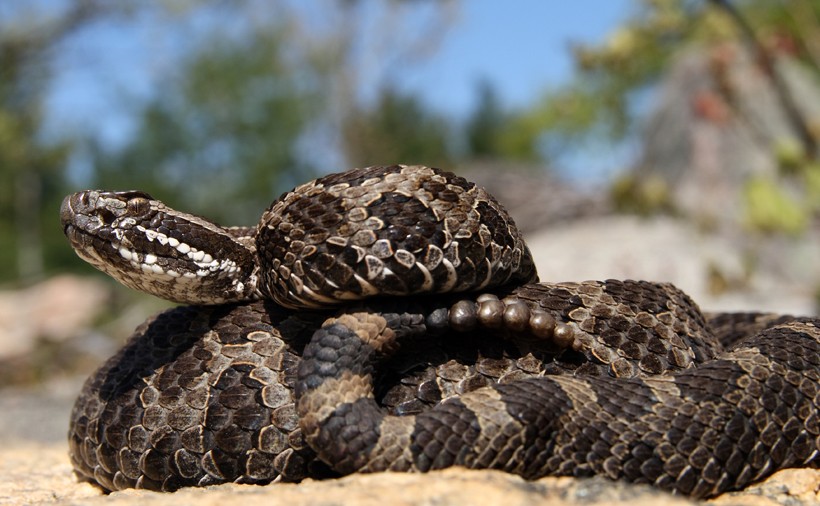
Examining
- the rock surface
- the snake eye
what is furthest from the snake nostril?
the rock surface

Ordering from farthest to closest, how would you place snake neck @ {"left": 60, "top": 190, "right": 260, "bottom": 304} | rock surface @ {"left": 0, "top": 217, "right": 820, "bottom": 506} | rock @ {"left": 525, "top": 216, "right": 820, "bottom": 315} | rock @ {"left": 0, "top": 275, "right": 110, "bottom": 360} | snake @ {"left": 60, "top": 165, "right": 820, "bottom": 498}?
rock @ {"left": 0, "top": 275, "right": 110, "bottom": 360} < rock @ {"left": 525, "top": 216, "right": 820, "bottom": 315} < snake neck @ {"left": 60, "top": 190, "right": 260, "bottom": 304} < snake @ {"left": 60, "top": 165, "right": 820, "bottom": 498} < rock surface @ {"left": 0, "top": 217, "right": 820, "bottom": 506}

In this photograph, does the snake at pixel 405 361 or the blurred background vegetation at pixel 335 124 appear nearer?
the snake at pixel 405 361

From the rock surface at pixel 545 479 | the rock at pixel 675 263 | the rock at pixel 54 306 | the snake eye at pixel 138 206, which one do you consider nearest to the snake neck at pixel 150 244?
the snake eye at pixel 138 206

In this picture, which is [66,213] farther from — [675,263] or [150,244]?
[675,263]

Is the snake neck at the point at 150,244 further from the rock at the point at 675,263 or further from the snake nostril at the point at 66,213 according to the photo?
the rock at the point at 675,263

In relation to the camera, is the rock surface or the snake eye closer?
the rock surface

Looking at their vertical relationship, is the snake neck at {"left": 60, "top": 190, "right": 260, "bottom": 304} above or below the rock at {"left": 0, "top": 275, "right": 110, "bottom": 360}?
above

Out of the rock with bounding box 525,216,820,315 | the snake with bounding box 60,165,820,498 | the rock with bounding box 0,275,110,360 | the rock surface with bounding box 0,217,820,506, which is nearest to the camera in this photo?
the rock surface with bounding box 0,217,820,506

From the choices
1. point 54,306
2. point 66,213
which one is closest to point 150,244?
point 66,213

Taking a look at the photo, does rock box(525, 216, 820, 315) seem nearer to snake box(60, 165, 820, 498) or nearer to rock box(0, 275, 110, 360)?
snake box(60, 165, 820, 498)
